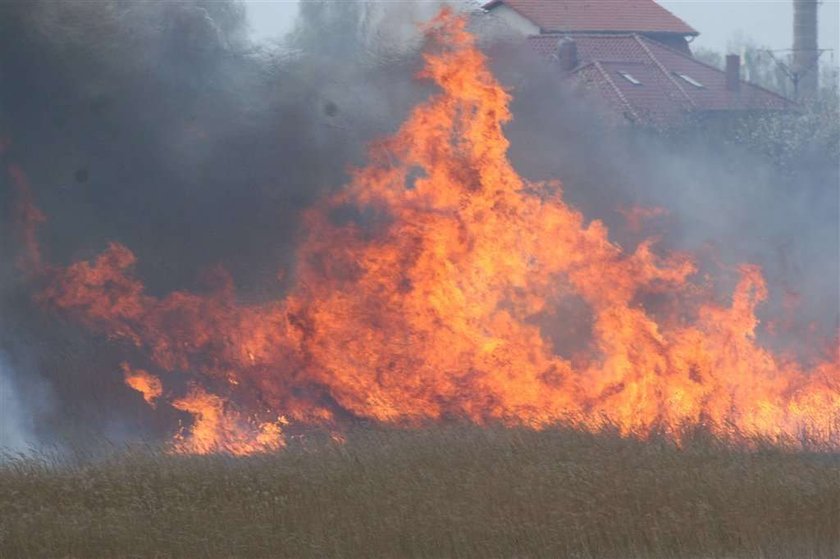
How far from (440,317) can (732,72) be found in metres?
31.8

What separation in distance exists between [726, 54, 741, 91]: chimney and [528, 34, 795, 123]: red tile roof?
0.78ft

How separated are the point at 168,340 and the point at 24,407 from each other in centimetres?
210

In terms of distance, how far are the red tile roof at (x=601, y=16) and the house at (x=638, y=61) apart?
34 millimetres

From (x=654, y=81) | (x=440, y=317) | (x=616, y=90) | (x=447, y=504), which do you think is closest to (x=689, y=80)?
(x=654, y=81)

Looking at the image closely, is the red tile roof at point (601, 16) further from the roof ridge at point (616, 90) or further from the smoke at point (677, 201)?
the smoke at point (677, 201)

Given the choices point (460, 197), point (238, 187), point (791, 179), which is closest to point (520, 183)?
point (460, 197)

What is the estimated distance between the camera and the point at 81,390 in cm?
1942

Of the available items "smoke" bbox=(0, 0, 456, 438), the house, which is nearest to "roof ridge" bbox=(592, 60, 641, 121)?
the house

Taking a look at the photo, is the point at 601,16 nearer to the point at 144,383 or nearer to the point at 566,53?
the point at 566,53

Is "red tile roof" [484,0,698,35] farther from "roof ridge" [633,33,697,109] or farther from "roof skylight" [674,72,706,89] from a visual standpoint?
"roof skylight" [674,72,706,89]

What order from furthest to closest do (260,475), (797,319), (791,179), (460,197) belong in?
(791,179) < (797,319) < (460,197) < (260,475)

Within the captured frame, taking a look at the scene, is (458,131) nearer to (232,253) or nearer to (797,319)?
(232,253)

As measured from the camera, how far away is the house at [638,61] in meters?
38.2

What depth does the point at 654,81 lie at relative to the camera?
4369 centimetres
